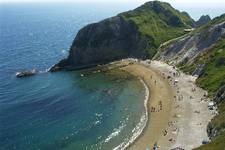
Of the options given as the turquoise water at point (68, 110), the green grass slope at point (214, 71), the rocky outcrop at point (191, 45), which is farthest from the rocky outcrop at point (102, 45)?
the green grass slope at point (214, 71)

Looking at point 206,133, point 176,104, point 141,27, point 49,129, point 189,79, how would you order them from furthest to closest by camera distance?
point 141,27 → point 189,79 → point 176,104 → point 49,129 → point 206,133

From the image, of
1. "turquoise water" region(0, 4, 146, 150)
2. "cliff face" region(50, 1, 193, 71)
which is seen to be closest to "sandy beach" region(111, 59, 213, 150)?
"turquoise water" region(0, 4, 146, 150)

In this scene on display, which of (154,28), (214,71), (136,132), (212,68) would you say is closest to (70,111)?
(136,132)

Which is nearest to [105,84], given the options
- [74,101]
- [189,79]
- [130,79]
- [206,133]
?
[130,79]

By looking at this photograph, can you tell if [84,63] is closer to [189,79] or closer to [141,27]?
[141,27]

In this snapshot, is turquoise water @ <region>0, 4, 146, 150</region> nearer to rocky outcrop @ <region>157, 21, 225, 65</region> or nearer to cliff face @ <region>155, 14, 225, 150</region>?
cliff face @ <region>155, 14, 225, 150</region>
